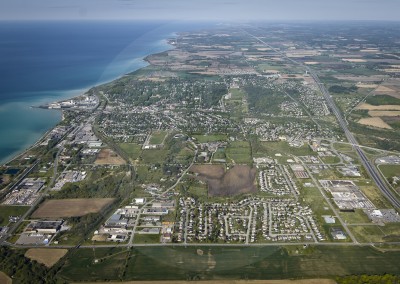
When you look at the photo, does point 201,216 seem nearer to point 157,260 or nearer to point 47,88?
point 157,260

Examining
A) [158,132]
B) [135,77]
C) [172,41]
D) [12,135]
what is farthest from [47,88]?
[172,41]

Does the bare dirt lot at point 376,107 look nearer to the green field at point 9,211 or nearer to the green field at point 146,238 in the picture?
the green field at point 146,238

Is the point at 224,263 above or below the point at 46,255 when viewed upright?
above

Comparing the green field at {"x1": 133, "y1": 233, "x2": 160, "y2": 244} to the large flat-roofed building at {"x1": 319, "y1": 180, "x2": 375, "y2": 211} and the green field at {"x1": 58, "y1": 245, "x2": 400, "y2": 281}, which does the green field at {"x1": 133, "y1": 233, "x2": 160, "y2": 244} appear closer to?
the green field at {"x1": 58, "y1": 245, "x2": 400, "y2": 281}

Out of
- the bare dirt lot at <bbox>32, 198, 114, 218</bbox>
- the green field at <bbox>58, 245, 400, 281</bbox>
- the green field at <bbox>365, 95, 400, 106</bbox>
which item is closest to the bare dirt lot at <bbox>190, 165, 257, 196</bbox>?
the green field at <bbox>58, 245, 400, 281</bbox>

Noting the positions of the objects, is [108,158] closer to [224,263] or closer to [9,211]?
[9,211]

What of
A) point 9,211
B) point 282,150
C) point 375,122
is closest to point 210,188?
point 282,150
